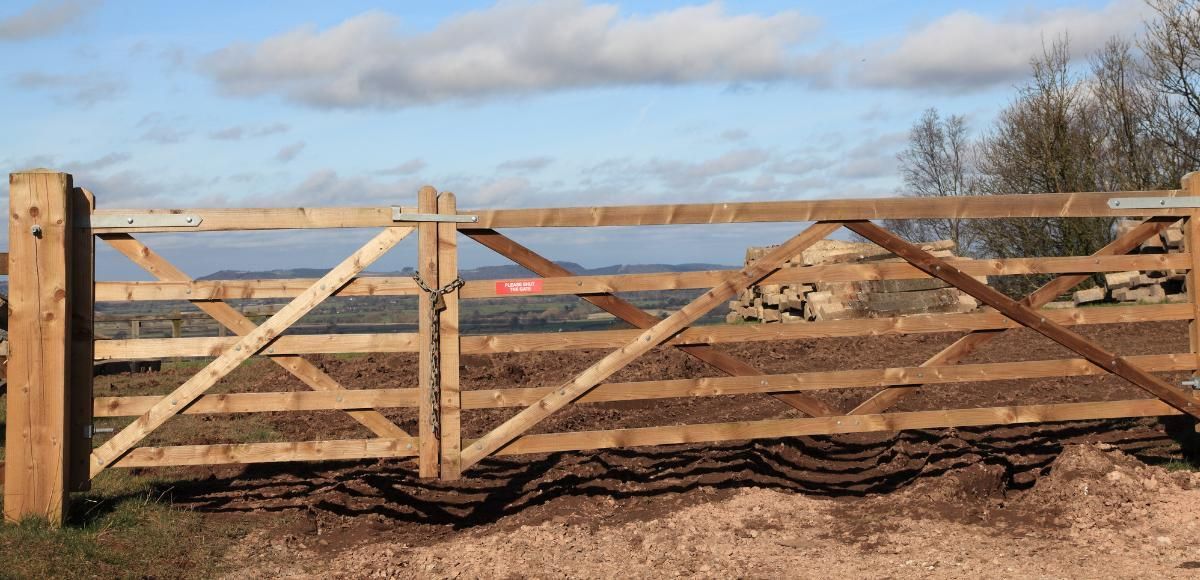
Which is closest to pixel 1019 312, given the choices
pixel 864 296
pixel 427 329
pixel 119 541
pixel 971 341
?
pixel 971 341

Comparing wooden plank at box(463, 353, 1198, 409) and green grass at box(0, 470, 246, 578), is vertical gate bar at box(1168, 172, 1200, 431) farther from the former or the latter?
green grass at box(0, 470, 246, 578)

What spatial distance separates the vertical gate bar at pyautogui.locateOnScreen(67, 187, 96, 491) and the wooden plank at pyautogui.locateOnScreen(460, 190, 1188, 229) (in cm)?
245

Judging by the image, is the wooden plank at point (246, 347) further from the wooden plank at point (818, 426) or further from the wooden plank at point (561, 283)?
the wooden plank at point (818, 426)

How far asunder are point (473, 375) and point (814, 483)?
21.6 ft

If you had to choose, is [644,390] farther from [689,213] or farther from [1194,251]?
[1194,251]

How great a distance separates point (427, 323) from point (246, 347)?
3.92 ft

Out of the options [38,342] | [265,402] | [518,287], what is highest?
[518,287]

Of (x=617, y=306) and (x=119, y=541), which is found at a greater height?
(x=617, y=306)

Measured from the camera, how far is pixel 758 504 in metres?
6.44

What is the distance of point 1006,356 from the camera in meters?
12.1

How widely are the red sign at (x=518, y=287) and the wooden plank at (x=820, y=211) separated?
1.21ft

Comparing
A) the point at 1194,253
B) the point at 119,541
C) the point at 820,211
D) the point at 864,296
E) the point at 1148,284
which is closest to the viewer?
the point at 119,541

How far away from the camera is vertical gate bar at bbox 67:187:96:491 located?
621 cm

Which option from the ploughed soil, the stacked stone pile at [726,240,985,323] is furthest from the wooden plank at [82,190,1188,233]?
the stacked stone pile at [726,240,985,323]
